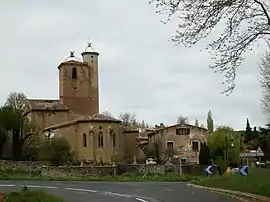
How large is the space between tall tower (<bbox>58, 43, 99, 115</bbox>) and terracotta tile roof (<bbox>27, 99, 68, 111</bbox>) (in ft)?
10.4

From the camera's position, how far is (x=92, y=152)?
77.1 metres

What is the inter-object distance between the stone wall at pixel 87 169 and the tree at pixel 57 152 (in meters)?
2.83

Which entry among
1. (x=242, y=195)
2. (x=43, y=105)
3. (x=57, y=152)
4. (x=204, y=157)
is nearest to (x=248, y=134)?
(x=204, y=157)

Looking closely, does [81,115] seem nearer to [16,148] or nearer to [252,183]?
[16,148]

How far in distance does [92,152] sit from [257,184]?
172 ft

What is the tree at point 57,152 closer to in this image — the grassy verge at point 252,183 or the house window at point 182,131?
the house window at point 182,131

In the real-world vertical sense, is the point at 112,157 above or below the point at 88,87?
below

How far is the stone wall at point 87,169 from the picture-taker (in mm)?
62469

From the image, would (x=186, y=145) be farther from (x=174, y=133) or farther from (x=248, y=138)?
(x=248, y=138)

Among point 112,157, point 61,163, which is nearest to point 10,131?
point 61,163

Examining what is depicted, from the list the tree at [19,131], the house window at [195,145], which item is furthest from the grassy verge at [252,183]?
the house window at [195,145]

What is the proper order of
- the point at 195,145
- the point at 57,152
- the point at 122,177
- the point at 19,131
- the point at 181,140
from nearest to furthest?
the point at 122,177 < the point at 57,152 < the point at 19,131 < the point at 181,140 < the point at 195,145

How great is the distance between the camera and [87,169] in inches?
2547

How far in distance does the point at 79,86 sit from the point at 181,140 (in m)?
20.3
